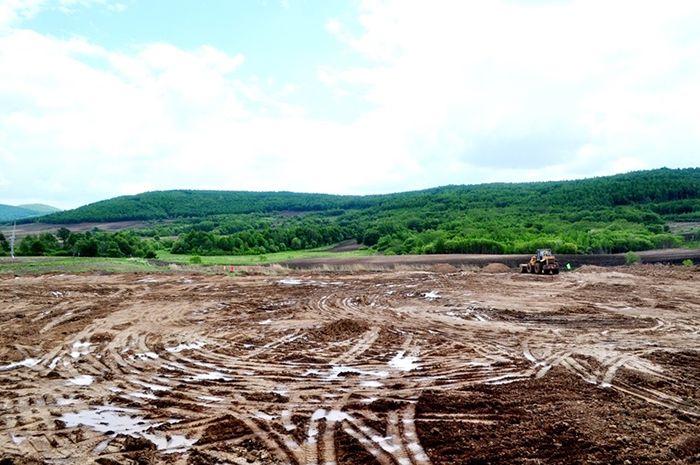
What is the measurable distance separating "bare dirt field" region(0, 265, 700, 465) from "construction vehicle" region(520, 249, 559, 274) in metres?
12.1

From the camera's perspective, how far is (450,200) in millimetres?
109875

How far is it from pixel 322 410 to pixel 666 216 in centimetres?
8311

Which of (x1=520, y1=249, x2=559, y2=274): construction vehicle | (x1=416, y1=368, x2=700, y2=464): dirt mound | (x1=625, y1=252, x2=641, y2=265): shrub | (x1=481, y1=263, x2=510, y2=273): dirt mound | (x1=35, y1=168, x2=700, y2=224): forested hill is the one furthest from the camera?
(x1=35, y1=168, x2=700, y2=224): forested hill

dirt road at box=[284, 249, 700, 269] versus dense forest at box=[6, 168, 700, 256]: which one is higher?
dense forest at box=[6, 168, 700, 256]

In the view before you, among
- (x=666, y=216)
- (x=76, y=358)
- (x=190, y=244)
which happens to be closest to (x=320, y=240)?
(x=190, y=244)

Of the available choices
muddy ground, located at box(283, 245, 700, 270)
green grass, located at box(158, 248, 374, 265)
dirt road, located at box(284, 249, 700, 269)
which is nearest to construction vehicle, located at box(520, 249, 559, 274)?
muddy ground, located at box(283, 245, 700, 270)

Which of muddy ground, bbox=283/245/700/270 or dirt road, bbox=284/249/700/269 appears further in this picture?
dirt road, bbox=284/249/700/269

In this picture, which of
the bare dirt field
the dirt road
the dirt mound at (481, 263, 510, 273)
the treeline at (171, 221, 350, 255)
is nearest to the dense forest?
the treeline at (171, 221, 350, 255)

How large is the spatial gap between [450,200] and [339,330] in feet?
324

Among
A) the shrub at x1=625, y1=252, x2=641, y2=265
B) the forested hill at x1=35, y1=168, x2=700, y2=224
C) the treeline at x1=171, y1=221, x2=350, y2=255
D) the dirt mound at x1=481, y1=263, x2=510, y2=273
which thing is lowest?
the dirt mound at x1=481, y1=263, x2=510, y2=273

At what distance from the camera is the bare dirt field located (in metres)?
6.36

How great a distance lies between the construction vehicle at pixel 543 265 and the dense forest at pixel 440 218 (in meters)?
21.1

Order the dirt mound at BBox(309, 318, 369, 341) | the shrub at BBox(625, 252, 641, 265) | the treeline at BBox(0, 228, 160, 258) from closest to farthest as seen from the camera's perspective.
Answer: the dirt mound at BBox(309, 318, 369, 341) → the shrub at BBox(625, 252, 641, 265) → the treeline at BBox(0, 228, 160, 258)

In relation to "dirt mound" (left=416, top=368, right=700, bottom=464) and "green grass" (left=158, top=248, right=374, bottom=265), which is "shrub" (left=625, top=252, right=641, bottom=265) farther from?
"dirt mound" (left=416, top=368, right=700, bottom=464)
